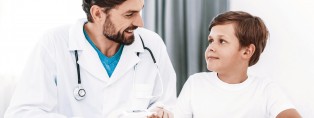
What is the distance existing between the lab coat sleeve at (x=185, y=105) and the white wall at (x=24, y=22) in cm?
93

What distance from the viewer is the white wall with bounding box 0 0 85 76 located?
2236mm

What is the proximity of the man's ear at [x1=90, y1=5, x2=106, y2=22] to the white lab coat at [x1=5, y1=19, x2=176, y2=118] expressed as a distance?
7 cm

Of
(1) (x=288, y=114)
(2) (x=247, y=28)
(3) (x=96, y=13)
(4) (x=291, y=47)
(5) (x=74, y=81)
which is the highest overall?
(3) (x=96, y=13)

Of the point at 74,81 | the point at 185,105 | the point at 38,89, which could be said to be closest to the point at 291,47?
the point at 185,105

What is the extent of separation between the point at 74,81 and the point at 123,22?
0.32m

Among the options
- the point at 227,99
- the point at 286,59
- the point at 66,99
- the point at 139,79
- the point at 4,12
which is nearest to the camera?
the point at 66,99

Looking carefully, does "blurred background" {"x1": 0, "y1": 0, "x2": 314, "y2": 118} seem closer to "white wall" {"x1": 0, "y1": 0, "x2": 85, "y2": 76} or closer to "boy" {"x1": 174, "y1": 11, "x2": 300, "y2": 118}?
"white wall" {"x1": 0, "y1": 0, "x2": 85, "y2": 76}

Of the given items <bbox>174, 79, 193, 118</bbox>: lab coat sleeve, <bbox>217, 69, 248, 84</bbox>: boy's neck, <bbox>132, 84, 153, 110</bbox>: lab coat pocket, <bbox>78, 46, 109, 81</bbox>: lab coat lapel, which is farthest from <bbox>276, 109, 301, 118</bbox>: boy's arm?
<bbox>78, 46, 109, 81</bbox>: lab coat lapel

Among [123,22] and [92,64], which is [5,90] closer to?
[92,64]

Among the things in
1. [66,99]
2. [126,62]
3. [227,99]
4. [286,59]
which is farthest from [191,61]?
[66,99]

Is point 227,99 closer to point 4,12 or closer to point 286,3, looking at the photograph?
point 286,3

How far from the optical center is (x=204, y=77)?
186cm

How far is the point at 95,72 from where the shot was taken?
1573 millimetres

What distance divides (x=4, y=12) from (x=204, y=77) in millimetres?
1229
